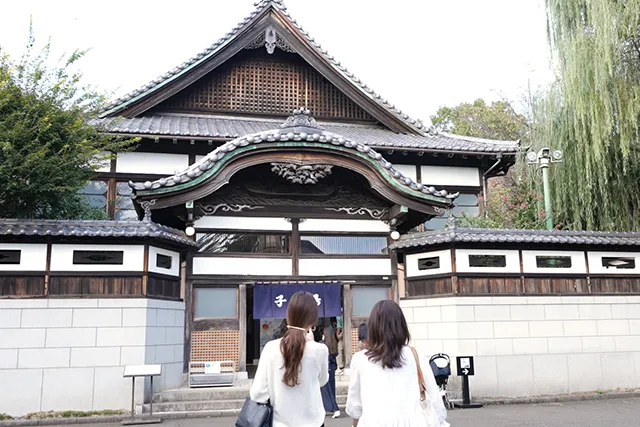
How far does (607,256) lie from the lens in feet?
42.1

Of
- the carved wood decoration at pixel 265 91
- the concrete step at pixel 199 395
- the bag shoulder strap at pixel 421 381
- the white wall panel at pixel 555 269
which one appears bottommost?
the concrete step at pixel 199 395

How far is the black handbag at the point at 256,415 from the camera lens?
4.09 metres

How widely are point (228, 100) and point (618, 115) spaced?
10.8m

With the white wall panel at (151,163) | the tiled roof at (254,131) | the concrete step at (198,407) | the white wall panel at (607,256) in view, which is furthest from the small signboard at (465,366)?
the white wall panel at (151,163)

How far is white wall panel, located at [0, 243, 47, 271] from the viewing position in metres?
10.2

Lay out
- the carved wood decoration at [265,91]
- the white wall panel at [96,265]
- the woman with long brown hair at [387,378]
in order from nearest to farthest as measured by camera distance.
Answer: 1. the woman with long brown hair at [387,378]
2. the white wall panel at [96,265]
3. the carved wood decoration at [265,91]

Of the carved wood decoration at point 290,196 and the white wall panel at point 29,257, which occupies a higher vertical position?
the carved wood decoration at point 290,196

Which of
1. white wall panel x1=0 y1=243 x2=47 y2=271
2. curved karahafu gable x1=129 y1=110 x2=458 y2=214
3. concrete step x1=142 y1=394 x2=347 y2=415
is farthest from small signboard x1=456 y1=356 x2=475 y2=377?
white wall panel x1=0 y1=243 x2=47 y2=271

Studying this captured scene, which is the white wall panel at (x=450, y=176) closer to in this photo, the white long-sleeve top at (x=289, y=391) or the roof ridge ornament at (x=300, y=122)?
the roof ridge ornament at (x=300, y=122)

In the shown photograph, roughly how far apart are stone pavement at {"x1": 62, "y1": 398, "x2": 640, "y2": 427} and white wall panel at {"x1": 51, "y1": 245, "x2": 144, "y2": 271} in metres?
2.84

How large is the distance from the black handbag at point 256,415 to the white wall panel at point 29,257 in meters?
7.69

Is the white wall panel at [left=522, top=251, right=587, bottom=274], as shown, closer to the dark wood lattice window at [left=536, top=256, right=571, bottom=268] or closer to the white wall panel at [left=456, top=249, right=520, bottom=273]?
the dark wood lattice window at [left=536, top=256, right=571, bottom=268]

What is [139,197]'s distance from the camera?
1128cm

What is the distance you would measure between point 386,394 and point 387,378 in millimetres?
112
